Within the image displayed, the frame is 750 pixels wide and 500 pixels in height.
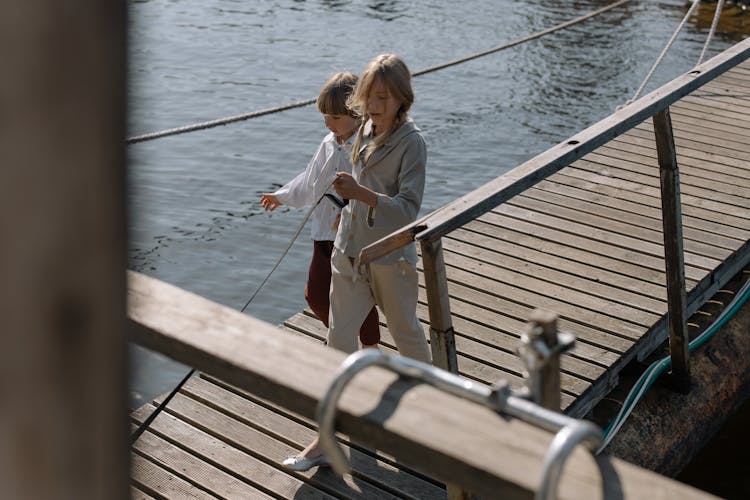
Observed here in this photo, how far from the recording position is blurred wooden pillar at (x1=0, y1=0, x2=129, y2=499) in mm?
970

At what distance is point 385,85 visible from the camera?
3.43 meters

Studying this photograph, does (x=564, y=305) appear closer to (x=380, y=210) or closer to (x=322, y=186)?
(x=322, y=186)

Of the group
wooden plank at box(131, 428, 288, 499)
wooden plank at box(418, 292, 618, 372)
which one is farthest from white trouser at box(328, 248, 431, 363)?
wooden plank at box(418, 292, 618, 372)

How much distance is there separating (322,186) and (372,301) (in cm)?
47

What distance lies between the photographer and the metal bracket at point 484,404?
1207 mm

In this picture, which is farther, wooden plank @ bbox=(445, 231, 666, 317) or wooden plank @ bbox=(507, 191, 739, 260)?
wooden plank @ bbox=(507, 191, 739, 260)

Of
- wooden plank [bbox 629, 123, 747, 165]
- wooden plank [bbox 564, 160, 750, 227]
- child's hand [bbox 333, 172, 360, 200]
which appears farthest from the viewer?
wooden plank [bbox 629, 123, 747, 165]

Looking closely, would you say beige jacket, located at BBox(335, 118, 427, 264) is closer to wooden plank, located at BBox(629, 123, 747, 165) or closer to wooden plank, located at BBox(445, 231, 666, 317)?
wooden plank, located at BBox(445, 231, 666, 317)

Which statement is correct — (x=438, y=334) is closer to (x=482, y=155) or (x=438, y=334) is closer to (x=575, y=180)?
(x=575, y=180)

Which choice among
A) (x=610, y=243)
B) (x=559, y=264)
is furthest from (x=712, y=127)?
(x=559, y=264)

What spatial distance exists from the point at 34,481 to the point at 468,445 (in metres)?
0.52

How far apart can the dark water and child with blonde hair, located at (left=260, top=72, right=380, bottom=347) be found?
8.96ft

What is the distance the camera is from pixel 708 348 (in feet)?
17.7

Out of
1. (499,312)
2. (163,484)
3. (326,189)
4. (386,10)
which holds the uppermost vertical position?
(326,189)
